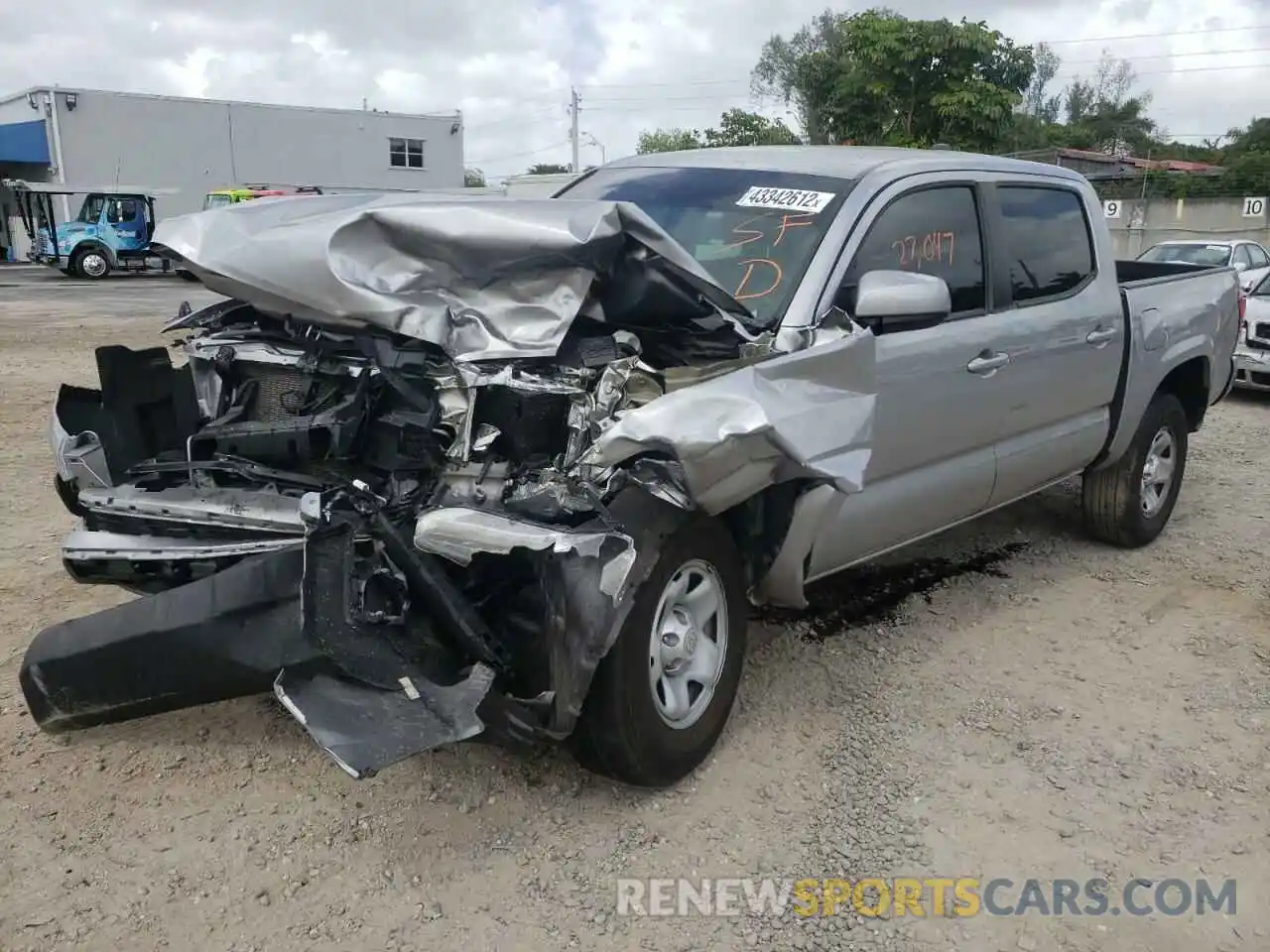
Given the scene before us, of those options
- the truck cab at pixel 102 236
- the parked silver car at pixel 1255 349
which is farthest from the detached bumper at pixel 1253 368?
the truck cab at pixel 102 236

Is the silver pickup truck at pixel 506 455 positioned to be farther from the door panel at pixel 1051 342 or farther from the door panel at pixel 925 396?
the door panel at pixel 1051 342

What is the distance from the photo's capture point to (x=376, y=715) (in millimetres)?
2635

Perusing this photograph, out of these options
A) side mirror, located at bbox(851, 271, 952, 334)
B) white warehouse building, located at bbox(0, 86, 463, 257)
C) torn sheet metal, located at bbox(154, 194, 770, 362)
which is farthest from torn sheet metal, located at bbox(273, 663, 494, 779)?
white warehouse building, located at bbox(0, 86, 463, 257)

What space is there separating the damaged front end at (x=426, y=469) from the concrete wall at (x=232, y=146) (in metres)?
31.6

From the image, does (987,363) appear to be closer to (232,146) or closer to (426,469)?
(426,469)

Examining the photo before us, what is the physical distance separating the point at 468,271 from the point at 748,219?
1234 millimetres

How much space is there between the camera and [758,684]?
13.1 ft

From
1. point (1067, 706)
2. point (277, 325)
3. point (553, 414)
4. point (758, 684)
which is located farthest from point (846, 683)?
point (277, 325)

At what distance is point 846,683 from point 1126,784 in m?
1.02

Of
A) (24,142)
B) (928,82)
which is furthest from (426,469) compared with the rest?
(24,142)

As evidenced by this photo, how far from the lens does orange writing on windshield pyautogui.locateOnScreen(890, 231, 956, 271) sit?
3977 millimetres

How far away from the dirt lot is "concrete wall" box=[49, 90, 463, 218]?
31845 millimetres

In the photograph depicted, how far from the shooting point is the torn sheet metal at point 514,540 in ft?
8.79

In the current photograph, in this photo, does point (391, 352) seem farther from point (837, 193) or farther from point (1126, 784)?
point (1126, 784)
